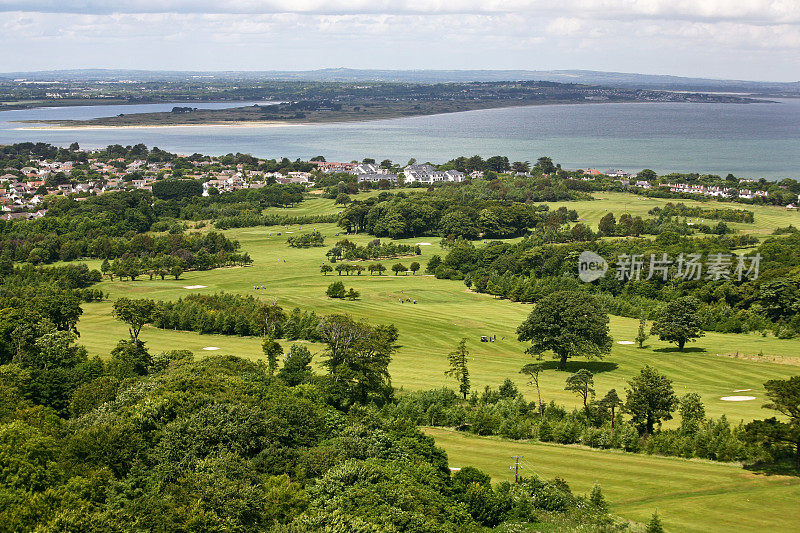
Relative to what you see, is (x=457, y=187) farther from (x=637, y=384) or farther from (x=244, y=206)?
(x=637, y=384)

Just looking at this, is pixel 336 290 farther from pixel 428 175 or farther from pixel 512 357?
pixel 428 175

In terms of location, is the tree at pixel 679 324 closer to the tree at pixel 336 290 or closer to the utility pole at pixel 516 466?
the utility pole at pixel 516 466

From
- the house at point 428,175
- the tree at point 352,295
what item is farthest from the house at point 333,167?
the tree at point 352,295

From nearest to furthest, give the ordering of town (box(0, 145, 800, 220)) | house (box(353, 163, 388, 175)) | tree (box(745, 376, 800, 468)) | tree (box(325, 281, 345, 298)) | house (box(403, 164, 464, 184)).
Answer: tree (box(745, 376, 800, 468)) < tree (box(325, 281, 345, 298)) < town (box(0, 145, 800, 220)) < house (box(403, 164, 464, 184)) < house (box(353, 163, 388, 175))

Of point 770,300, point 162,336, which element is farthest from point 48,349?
point 770,300

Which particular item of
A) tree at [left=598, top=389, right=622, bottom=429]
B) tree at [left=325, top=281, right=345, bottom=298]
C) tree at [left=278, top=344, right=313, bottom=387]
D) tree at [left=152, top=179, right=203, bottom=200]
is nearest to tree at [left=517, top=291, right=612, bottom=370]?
tree at [left=598, top=389, right=622, bottom=429]

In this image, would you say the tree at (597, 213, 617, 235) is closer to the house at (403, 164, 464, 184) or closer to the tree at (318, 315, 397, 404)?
the house at (403, 164, 464, 184)
